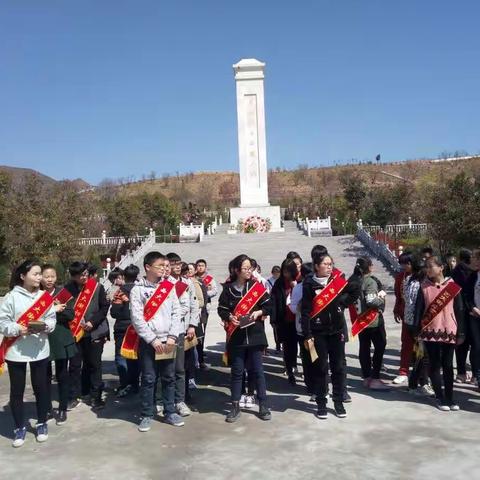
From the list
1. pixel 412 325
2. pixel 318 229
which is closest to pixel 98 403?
pixel 412 325

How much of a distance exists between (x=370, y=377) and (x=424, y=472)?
2158 millimetres

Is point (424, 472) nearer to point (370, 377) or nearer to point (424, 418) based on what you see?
point (424, 418)

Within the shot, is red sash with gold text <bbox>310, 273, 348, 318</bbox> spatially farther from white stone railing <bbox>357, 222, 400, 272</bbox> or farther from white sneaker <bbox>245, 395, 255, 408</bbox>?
white stone railing <bbox>357, 222, 400, 272</bbox>

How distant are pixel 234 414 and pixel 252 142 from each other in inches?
1103

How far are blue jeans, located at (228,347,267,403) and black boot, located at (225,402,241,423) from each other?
0.05 metres

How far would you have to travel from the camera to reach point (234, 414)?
15.9 feet

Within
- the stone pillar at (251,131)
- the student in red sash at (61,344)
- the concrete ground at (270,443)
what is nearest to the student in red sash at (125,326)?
the concrete ground at (270,443)

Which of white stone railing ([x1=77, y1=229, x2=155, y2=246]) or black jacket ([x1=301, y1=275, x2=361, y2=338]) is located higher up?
white stone railing ([x1=77, y1=229, x2=155, y2=246])

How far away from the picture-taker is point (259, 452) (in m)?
4.08

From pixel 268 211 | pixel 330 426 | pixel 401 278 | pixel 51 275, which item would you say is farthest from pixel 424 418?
pixel 268 211

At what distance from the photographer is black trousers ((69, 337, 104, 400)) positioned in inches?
210

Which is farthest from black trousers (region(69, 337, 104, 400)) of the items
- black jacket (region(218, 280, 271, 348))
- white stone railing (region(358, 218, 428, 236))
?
white stone railing (region(358, 218, 428, 236))

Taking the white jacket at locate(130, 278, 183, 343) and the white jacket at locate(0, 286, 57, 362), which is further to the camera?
the white jacket at locate(130, 278, 183, 343)

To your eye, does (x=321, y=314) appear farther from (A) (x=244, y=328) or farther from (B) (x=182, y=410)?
(B) (x=182, y=410)
